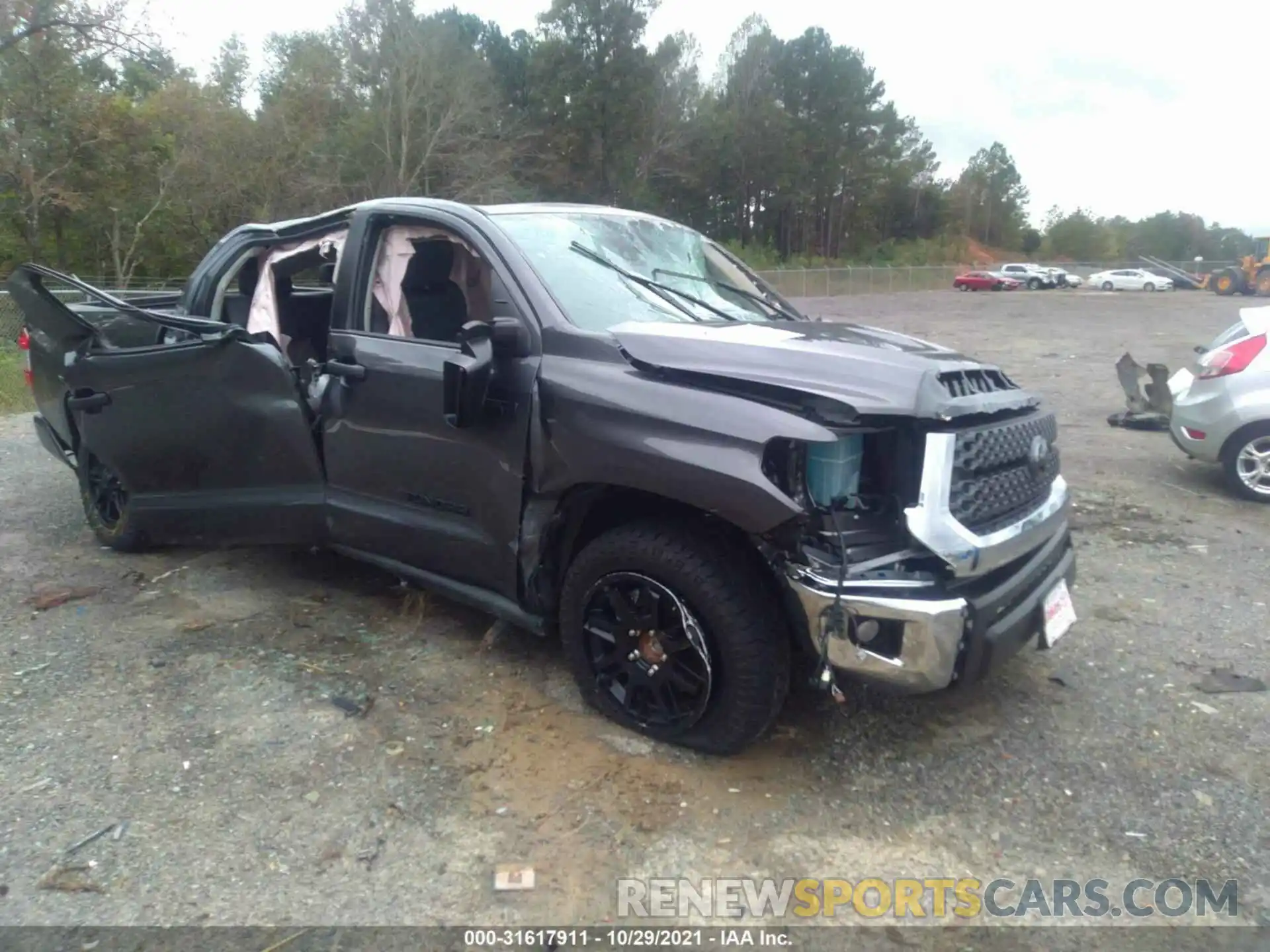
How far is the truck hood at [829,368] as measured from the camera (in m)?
2.94

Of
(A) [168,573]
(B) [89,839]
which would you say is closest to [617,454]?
(B) [89,839]

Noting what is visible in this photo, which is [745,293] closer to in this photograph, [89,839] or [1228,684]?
[1228,684]

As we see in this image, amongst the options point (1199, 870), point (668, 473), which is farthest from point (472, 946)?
point (1199, 870)

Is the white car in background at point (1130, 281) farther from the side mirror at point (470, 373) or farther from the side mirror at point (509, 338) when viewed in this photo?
the side mirror at point (470, 373)

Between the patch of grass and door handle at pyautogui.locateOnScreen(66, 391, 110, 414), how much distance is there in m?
5.66

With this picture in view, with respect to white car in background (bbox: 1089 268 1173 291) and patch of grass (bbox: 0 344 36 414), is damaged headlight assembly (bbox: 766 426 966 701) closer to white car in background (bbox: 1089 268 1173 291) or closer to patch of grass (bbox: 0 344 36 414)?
patch of grass (bbox: 0 344 36 414)

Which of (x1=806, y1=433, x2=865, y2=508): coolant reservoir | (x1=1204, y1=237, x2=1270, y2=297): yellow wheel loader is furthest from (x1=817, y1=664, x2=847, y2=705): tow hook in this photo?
(x1=1204, y1=237, x2=1270, y2=297): yellow wheel loader

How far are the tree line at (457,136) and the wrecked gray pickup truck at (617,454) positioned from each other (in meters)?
17.1

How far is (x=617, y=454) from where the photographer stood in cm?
316

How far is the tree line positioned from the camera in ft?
68.3

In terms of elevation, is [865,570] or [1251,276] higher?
[1251,276]

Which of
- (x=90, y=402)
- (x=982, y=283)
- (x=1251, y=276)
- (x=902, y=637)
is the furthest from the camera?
(x=982, y=283)

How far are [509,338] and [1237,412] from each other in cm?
594

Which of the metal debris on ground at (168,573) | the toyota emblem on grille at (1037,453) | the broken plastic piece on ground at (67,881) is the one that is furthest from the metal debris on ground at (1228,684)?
the metal debris on ground at (168,573)
